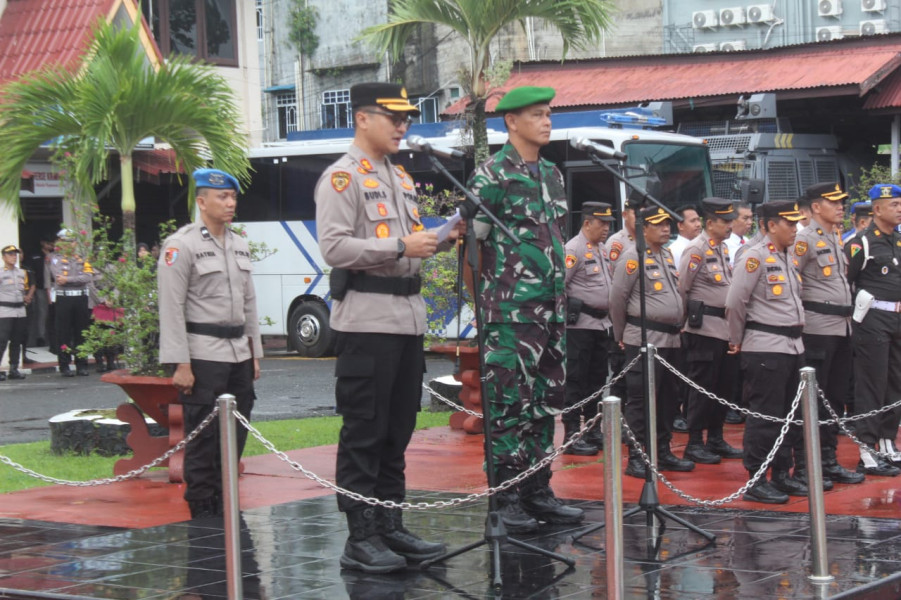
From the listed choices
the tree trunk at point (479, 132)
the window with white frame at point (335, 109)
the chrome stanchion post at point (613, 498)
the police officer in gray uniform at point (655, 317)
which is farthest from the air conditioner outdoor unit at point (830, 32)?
the chrome stanchion post at point (613, 498)

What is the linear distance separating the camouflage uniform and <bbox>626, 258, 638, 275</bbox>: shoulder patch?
243 cm

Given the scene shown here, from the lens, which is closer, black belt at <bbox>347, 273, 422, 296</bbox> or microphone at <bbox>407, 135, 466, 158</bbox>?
microphone at <bbox>407, 135, 466, 158</bbox>

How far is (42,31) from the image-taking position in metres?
20.7

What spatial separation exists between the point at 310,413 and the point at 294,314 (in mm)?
7976

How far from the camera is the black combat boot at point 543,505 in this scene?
7.15 metres

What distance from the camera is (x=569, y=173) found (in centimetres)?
1772

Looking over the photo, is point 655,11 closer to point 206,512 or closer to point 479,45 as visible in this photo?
point 479,45

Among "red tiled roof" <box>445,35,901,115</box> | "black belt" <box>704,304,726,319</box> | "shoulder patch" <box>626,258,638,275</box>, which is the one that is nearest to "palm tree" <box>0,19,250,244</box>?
"shoulder patch" <box>626,258,638,275</box>

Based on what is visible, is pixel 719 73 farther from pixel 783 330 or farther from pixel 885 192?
pixel 783 330

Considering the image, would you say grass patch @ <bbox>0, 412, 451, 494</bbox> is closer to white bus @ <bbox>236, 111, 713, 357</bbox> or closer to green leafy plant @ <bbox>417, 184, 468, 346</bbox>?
green leafy plant @ <bbox>417, 184, 468, 346</bbox>

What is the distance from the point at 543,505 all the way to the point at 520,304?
1.16 m

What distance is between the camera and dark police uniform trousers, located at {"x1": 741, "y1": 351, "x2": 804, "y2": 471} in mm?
8281

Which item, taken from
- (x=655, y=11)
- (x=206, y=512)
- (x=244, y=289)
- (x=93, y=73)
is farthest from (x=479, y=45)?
(x=655, y=11)

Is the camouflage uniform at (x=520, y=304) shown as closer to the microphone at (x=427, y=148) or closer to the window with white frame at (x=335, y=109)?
the microphone at (x=427, y=148)
